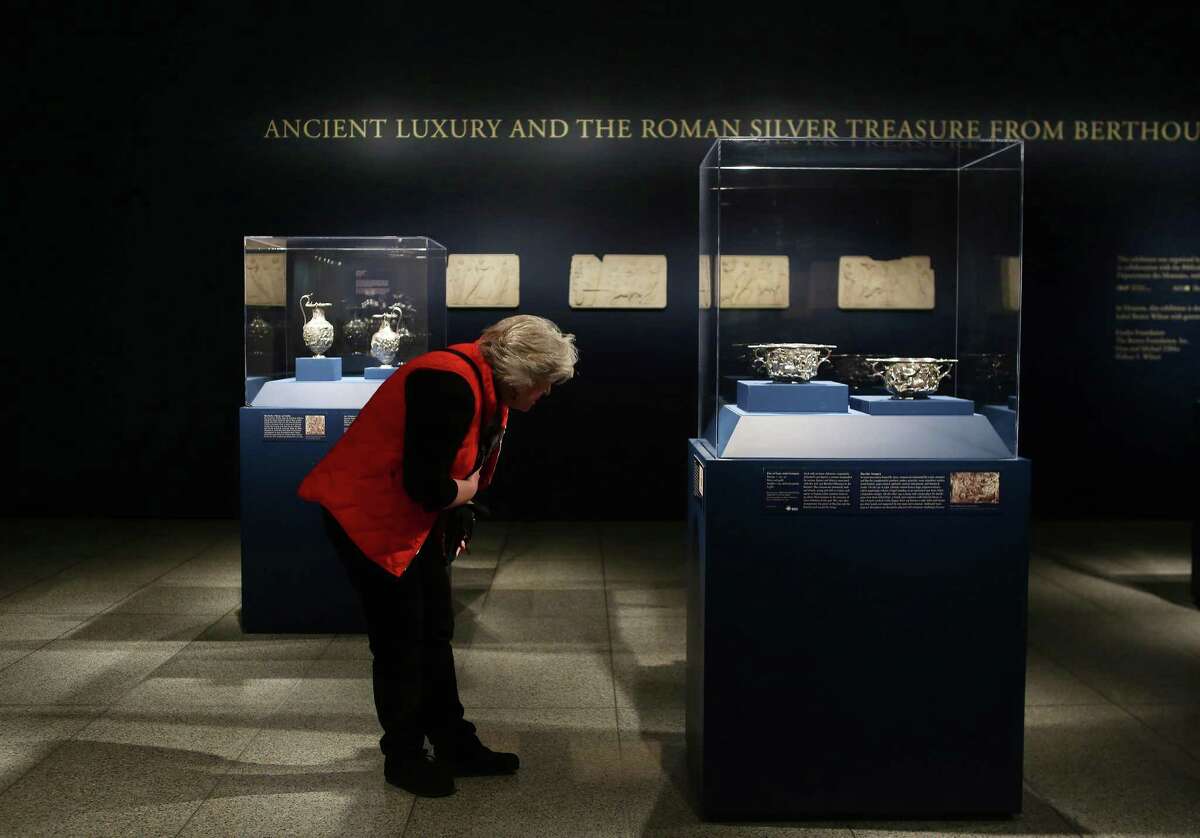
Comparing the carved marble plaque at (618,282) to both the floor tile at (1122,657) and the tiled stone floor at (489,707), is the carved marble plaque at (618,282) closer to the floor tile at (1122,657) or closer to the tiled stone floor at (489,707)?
the tiled stone floor at (489,707)

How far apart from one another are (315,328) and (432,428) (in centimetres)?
256

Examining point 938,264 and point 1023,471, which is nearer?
point 1023,471

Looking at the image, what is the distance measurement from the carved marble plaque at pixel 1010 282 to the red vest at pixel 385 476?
4.72 feet

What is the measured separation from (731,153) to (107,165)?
642cm

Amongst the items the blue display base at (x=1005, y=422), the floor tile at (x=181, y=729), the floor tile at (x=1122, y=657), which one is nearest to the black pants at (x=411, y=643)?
the floor tile at (x=181, y=729)

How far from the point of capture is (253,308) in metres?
5.20

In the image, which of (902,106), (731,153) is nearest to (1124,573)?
(902,106)

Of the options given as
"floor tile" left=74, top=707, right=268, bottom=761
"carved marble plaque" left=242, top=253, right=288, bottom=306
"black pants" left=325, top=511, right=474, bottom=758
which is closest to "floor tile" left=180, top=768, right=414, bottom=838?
"black pants" left=325, top=511, right=474, bottom=758

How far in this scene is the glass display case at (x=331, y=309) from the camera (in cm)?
521

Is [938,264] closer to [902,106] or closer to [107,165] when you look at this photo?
[902,106]

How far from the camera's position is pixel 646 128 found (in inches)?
318

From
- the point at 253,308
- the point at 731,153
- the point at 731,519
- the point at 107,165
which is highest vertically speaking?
the point at 107,165

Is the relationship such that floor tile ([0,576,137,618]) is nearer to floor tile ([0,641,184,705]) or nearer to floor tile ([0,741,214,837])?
floor tile ([0,641,184,705])

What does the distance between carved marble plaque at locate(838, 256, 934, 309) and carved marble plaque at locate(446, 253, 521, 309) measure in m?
4.99
